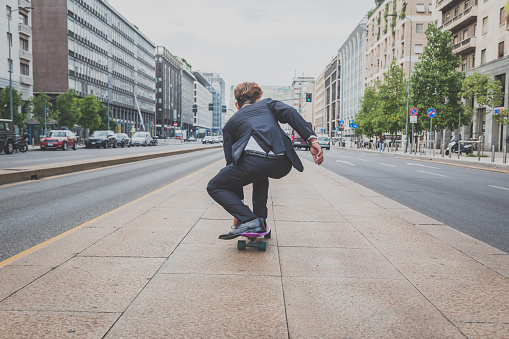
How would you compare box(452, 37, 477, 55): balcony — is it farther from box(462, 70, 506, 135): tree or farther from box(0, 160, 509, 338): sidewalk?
box(0, 160, 509, 338): sidewalk

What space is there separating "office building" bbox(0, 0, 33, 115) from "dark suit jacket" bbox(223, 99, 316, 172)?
50.2 m

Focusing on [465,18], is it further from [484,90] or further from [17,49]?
[17,49]

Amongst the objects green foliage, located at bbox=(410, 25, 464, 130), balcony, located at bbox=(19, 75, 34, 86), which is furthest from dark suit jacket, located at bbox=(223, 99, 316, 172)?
balcony, located at bbox=(19, 75, 34, 86)

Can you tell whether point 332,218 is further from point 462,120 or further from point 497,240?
point 462,120

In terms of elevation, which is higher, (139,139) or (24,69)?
(24,69)

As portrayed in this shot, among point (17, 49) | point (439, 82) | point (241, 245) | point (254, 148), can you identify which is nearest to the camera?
point (254, 148)

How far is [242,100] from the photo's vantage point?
427 centimetres

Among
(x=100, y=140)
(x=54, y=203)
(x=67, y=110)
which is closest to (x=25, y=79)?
(x=67, y=110)

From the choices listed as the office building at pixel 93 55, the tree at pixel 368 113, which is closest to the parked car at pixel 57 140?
the office building at pixel 93 55

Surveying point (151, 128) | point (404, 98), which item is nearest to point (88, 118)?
point (404, 98)

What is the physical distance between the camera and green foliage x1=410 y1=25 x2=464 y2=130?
37.4 metres

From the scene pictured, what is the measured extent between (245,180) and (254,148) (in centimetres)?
34

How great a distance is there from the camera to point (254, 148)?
3.90 meters

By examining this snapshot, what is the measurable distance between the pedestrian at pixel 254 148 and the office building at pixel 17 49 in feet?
164
